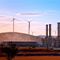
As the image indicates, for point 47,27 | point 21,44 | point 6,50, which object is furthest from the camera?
point 47,27

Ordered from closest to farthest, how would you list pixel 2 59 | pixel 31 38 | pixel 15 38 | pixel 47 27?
pixel 2 59 < pixel 47 27 < pixel 15 38 < pixel 31 38

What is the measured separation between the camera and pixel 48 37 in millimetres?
96562

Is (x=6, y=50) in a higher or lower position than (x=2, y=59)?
higher

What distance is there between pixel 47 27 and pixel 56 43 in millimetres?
12274

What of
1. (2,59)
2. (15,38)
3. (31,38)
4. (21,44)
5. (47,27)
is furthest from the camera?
(31,38)

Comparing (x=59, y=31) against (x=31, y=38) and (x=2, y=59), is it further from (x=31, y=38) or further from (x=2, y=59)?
(x=2, y=59)

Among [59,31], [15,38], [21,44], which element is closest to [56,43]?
[59,31]

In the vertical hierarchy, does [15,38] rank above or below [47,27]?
below

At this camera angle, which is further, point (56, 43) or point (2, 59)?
point (56, 43)

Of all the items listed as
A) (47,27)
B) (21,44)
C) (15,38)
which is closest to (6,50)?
(21,44)

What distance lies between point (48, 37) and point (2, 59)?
6920 cm

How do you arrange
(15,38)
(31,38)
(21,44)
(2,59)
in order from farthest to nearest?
(31,38) < (15,38) < (21,44) < (2,59)

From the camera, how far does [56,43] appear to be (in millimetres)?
90125

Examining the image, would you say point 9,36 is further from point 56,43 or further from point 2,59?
point 2,59
